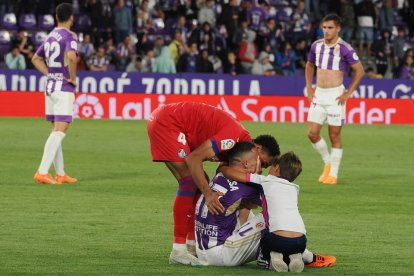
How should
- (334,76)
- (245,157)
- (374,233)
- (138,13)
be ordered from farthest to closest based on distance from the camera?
(138,13) → (334,76) → (374,233) → (245,157)

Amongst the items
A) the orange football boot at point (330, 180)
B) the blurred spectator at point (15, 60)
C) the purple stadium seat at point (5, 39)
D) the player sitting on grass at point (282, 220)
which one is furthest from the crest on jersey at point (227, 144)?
the purple stadium seat at point (5, 39)

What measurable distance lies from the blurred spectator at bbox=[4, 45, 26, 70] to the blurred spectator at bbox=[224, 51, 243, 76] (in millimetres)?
5534

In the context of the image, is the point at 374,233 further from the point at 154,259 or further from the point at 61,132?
the point at 61,132

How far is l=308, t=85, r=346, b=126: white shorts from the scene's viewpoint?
16.0 m

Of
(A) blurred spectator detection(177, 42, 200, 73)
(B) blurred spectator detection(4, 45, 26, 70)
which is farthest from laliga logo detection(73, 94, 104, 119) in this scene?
(A) blurred spectator detection(177, 42, 200, 73)

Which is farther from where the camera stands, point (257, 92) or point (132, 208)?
point (257, 92)

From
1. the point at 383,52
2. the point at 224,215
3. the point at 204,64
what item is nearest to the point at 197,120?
the point at 224,215

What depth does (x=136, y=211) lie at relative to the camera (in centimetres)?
1238

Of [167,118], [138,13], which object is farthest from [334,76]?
[138,13]

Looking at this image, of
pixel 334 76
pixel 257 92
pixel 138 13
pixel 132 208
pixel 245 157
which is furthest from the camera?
pixel 138 13

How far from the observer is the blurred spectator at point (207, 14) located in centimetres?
3284

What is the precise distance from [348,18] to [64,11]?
20253 mm

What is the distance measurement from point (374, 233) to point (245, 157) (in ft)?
8.25

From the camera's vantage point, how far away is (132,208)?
12.6m
